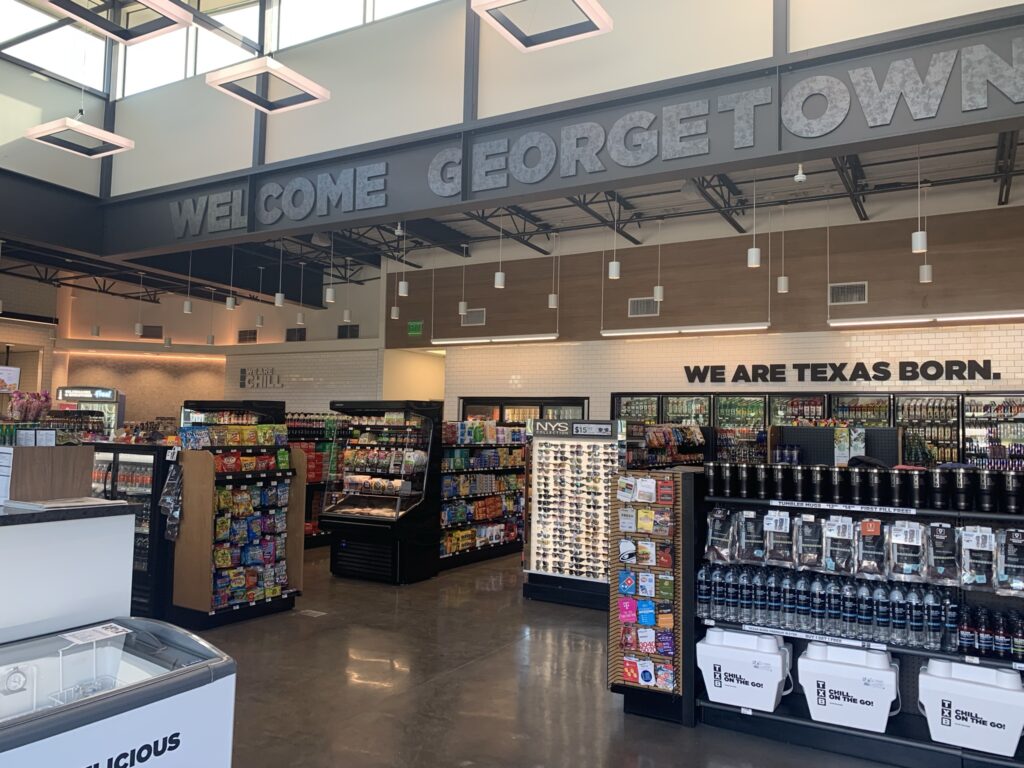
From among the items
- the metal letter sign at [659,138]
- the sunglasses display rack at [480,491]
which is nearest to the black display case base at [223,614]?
the sunglasses display rack at [480,491]

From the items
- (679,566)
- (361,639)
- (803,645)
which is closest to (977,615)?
(803,645)

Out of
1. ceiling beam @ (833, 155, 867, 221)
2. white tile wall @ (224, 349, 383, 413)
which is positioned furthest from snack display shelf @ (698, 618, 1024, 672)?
white tile wall @ (224, 349, 383, 413)

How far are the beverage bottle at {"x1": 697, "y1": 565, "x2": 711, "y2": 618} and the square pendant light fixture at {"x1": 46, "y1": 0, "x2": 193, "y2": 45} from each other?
4919 millimetres

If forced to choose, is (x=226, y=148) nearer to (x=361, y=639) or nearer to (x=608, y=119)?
(x=608, y=119)

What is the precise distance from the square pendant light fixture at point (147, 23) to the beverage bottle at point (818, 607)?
5.35 m

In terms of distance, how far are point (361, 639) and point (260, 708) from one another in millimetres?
1562

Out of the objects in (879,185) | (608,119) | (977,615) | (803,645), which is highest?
(879,185)

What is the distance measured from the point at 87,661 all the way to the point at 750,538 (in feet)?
11.5

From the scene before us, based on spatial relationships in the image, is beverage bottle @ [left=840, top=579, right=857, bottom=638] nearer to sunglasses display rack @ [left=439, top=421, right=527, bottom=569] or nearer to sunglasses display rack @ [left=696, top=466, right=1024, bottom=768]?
sunglasses display rack @ [left=696, top=466, right=1024, bottom=768]

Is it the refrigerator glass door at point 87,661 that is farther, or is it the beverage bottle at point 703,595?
the beverage bottle at point 703,595

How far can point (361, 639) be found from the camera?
5.97 m

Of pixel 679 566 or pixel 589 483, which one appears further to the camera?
pixel 589 483

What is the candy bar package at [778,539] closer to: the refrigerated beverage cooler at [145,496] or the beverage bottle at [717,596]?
the beverage bottle at [717,596]

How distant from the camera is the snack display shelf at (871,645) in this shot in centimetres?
362
